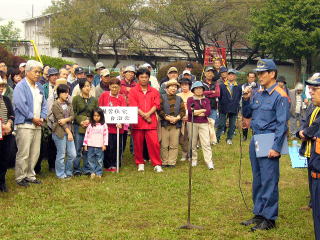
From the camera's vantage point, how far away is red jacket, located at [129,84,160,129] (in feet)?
37.4

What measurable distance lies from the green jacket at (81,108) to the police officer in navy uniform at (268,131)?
14.5 feet

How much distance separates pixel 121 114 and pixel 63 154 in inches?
62.6

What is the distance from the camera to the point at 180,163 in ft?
40.9

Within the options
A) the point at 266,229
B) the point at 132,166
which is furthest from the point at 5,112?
the point at 266,229

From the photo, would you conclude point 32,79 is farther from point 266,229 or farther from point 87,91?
point 266,229

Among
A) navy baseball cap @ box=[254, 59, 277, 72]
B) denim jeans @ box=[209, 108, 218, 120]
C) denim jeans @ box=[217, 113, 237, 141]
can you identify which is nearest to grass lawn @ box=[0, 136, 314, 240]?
navy baseball cap @ box=[254, 59, 277, 72]

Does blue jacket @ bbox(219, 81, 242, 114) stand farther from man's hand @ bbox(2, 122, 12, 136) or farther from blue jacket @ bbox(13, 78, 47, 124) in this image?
man's hand @ bbox(2, 122, 12, 136)

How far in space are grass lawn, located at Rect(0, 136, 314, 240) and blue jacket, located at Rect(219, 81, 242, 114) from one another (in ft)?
12.6

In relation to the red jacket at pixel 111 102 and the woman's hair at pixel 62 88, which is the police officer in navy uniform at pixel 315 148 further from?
the red jacket at pixel 111 102

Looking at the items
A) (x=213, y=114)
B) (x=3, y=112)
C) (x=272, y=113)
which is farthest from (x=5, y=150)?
(x=213, y=114)

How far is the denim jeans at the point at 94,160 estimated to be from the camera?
1070 cm

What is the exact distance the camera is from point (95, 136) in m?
10.7

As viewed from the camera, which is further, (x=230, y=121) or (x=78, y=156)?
(x=230, y=121)

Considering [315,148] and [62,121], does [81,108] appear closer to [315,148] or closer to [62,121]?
[62,121]
